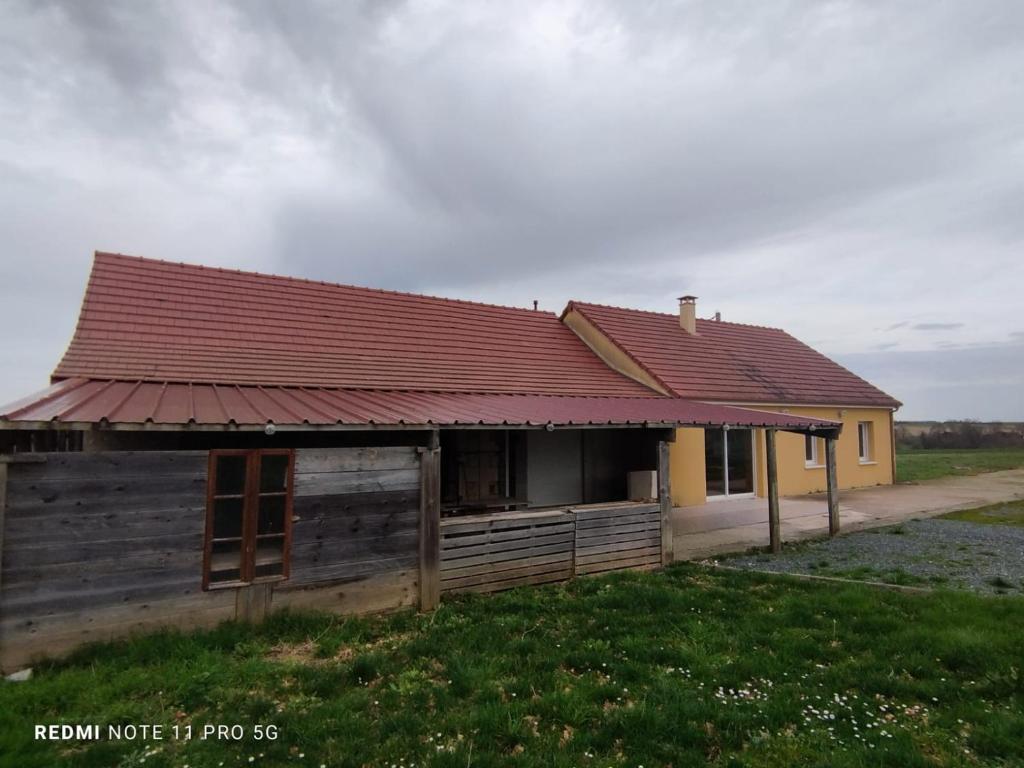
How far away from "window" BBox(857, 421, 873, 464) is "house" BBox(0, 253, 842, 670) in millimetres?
9431

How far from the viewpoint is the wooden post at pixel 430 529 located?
6.93m

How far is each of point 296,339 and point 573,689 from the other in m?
8.47

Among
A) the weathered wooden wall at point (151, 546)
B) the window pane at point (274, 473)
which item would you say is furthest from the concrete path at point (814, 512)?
the window pane at point (274, 473)

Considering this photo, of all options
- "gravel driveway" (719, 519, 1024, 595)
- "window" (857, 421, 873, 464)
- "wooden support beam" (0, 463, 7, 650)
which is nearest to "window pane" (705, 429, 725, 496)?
"gravel driveway" (719, 519, 1024, 595)

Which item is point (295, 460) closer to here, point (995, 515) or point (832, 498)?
point (832, 498)

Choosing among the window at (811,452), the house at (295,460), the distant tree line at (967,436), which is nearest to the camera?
the house at (295,460)

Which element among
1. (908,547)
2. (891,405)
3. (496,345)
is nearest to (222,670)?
(496,345)

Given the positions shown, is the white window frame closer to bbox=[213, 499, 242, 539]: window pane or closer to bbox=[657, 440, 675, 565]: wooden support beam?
bbox=[657, 440, 675, 565]: wooden support beam

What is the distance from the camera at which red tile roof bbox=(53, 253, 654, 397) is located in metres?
9.21

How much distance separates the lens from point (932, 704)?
170 inches

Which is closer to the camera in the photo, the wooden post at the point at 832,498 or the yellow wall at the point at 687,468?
the wooden post at the point at 832,498

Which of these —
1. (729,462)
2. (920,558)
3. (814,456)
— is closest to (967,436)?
(814,456)

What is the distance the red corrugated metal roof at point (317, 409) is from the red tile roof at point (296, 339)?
691 millimetres

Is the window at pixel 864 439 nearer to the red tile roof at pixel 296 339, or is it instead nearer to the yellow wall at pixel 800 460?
the yellow wall at pixel 800 460
